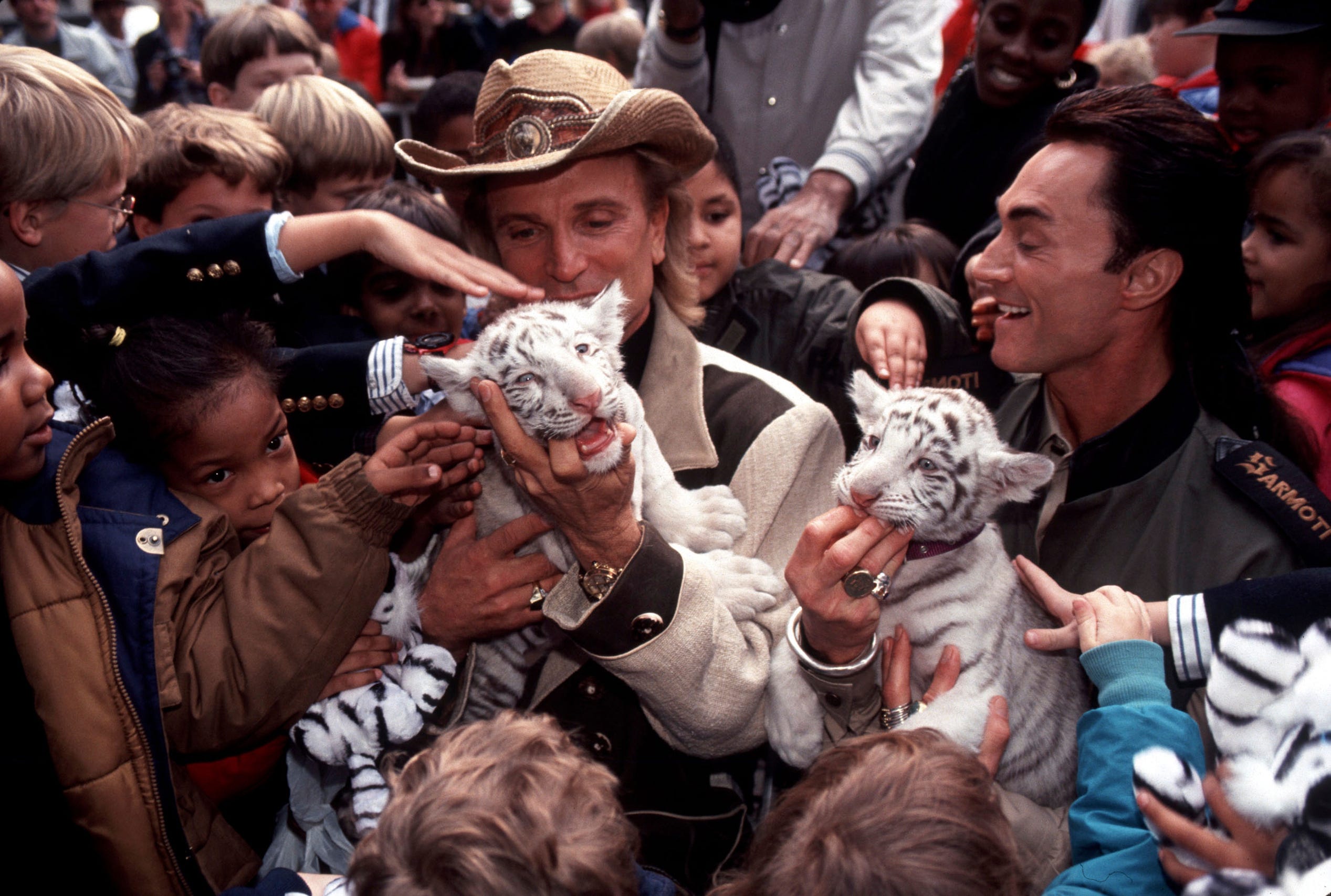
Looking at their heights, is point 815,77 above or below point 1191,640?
above

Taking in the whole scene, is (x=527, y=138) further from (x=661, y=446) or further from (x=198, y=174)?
(x=198, y=174)

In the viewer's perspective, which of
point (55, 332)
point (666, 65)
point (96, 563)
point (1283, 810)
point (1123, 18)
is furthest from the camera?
point (1123, 18)

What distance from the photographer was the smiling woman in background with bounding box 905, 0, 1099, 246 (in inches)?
161

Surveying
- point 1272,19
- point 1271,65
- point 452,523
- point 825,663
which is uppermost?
point 1272,19

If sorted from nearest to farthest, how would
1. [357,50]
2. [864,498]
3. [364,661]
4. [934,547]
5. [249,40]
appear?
1. [864,498]
2. [934,547]
3. [364,661]
4. [249,40]
5. [357,50]

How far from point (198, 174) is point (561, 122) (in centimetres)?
182

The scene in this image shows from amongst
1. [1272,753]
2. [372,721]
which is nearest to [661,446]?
[372,721]

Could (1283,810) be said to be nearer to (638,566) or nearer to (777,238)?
(638,566)

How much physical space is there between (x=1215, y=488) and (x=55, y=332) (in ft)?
9.48

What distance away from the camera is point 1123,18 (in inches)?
335

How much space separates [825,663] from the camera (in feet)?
6.75

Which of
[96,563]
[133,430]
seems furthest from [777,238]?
[96,563]

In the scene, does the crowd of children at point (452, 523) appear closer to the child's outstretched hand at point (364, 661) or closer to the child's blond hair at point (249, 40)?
the child's outstretched hand at point (364, 661)

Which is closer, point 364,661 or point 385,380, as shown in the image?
point 364,661
